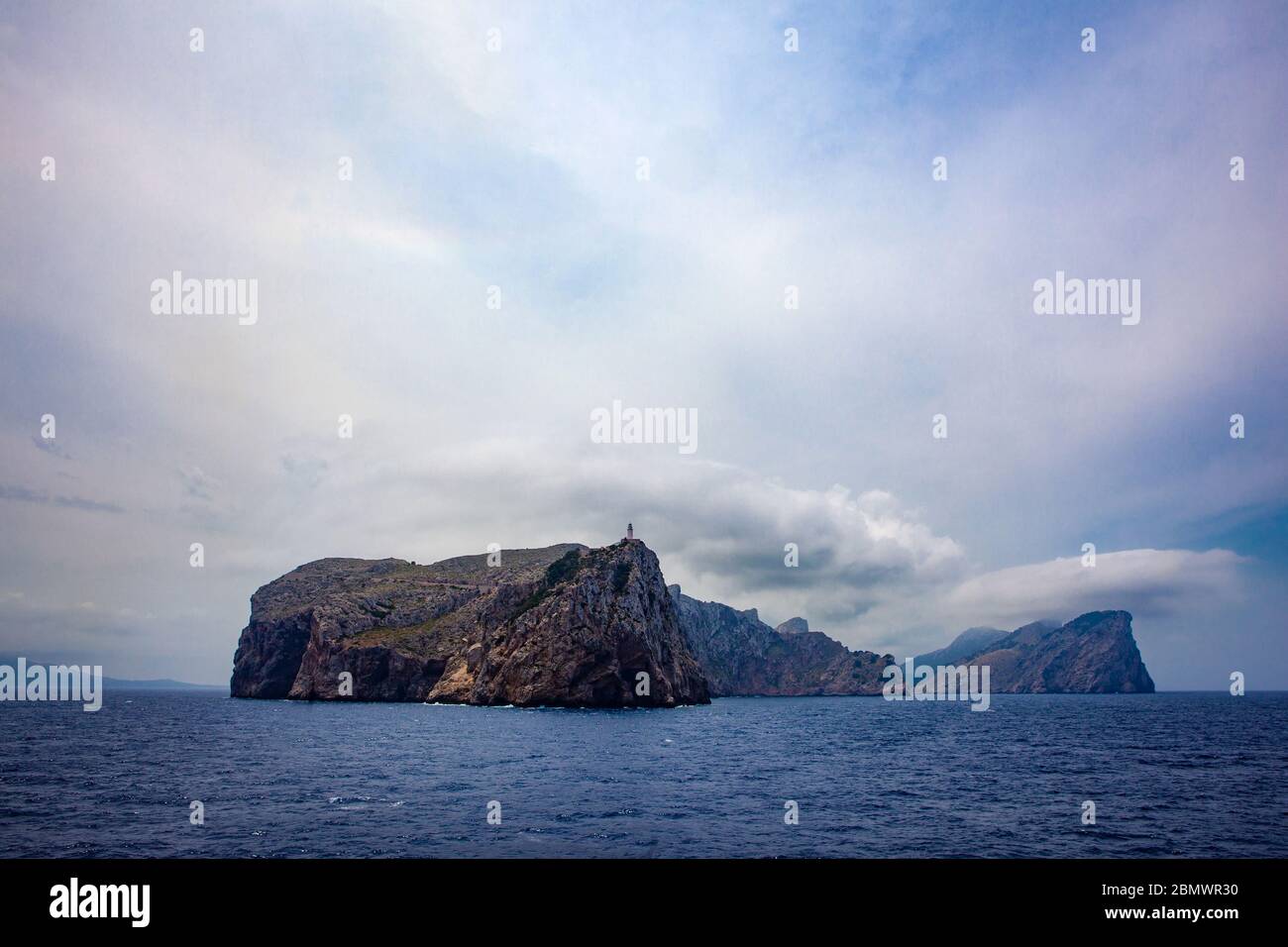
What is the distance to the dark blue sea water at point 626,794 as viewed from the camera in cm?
3656

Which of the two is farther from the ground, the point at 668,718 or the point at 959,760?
the point at 959,760

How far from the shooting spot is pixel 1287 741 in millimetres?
100500

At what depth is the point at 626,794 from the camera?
1972 inches

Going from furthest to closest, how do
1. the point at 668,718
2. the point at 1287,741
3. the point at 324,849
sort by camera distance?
1. the point at 668,718
2. the point at 1287,741
3. the point at 324,849

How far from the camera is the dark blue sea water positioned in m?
36.6

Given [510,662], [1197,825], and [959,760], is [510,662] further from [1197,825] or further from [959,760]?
[1197,825]

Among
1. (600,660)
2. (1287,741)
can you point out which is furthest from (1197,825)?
(600,660)

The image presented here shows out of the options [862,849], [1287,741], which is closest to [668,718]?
[1287,741]
